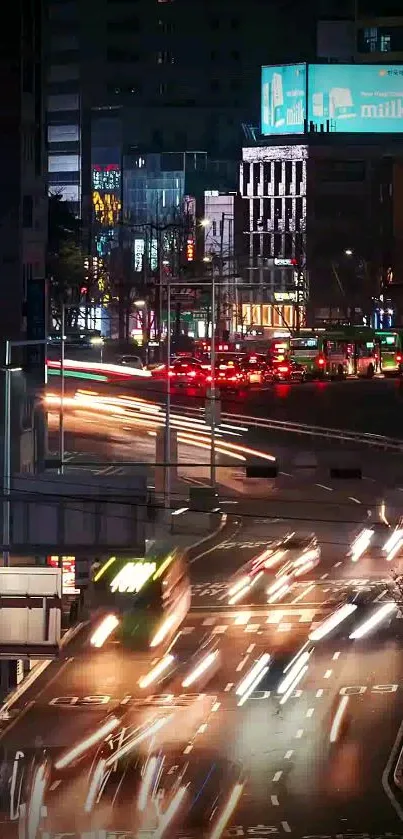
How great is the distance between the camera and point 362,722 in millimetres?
29828

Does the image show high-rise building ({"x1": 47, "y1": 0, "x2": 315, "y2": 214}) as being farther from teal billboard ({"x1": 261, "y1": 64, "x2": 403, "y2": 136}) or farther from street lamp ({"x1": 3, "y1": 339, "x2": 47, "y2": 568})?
street lamp ({"x1": 3, "y1": 339, "x2": 47, "y2": 568})

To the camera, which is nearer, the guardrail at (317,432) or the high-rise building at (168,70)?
the guardrail at (317,432)

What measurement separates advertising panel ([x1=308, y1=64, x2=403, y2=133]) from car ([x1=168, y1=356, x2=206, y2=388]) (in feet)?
218

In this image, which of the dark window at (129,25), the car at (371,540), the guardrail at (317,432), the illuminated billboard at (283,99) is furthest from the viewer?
the dark window at (129,25)

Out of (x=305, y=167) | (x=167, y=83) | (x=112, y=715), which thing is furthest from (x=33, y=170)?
(x=167, y=83)

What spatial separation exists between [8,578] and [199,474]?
32.5 m

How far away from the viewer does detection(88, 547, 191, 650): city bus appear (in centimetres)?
3638

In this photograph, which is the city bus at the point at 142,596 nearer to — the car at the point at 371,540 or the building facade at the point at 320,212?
the car at the point at 371,540

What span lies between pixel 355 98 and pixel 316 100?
10.3ft

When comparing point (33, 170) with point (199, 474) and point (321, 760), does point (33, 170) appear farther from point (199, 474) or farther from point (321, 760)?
point (321, 760)

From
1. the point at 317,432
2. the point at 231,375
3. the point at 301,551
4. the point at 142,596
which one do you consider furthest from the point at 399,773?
the point at 231,375

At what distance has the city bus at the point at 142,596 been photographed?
3638cm

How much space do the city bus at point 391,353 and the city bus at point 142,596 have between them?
53.5 meters

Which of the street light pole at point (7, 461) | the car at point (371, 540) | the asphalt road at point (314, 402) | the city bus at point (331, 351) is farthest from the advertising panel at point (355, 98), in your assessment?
the street light pole at point (7, 461)
